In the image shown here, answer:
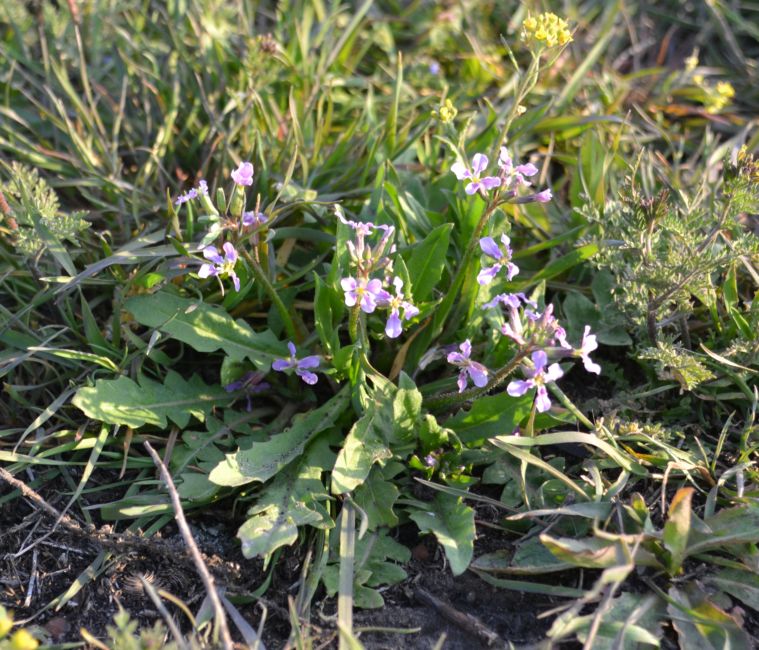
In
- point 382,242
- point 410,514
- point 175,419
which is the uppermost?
point 382,242

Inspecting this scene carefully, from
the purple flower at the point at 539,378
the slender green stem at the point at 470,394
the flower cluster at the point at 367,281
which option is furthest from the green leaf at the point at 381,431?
the purple flower at the point at 539,378

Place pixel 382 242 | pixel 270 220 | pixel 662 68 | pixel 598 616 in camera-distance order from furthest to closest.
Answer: pixel 662 68 < pixel 270 220 < pixel 382 242 < pixel 598 616

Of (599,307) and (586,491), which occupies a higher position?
(599,307)

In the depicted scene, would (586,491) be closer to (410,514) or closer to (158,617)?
(410,514)

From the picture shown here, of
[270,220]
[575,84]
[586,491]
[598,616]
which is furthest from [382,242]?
[575,84]

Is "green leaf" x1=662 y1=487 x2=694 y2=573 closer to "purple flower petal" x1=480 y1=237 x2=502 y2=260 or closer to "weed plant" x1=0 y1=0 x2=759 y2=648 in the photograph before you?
"weed plant" x1=0 y1=0 x2=759 y2=648

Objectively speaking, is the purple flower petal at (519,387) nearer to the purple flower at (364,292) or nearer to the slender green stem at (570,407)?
the slender green stem at (570,407)

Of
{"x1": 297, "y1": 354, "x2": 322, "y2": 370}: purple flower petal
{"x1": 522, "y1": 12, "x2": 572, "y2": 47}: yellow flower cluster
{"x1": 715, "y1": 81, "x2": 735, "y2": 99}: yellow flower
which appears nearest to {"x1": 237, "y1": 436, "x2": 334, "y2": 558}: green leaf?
{"x1": 297, "y1": 354, "x2": 322, "y2": 370}: purple flower petal
